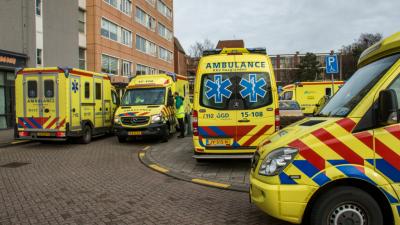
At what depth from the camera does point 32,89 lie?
13.5 meters

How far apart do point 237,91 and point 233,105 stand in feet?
1.11

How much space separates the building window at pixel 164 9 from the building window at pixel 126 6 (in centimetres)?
1084

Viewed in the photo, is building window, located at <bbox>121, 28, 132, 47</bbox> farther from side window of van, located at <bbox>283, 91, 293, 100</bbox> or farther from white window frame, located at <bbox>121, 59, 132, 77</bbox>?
side window of van, located at <bbox>283, 91, 293, 100</bbox>

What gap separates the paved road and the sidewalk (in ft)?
1.24

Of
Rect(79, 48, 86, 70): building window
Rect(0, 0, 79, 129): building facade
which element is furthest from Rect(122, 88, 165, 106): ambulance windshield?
Rect(79, 48, 86, 70): building window

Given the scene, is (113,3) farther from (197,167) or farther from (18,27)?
(197,167)

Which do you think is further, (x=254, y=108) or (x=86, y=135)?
(x=86, y=135)

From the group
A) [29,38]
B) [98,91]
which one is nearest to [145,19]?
[29,38]

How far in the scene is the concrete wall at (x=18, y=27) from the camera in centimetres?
2016

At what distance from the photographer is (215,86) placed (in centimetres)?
870

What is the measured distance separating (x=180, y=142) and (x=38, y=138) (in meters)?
5.01

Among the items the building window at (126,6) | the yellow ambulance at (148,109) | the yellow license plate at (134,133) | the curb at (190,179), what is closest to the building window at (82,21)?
the building window at (126,6)

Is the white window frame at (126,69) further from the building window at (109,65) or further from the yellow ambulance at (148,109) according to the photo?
the yellow ambulance at (148,109)

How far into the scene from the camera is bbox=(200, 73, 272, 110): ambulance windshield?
→ 28.2 feet
